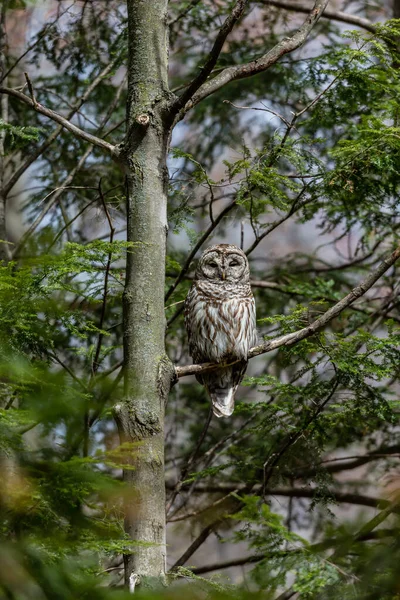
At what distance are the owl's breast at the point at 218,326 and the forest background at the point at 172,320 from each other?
207mm

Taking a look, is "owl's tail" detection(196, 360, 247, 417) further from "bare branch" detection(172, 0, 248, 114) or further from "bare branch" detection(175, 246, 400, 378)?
"bare branch" detection(172, 0, 248, 114)

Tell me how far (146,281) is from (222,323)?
6.83 feet

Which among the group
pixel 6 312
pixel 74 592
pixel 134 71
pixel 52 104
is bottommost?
pixel 74 592

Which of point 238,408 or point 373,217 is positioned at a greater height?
point 373,217

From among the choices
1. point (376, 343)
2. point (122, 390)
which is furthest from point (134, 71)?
point (122, 390)

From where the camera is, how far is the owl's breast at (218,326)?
17.7 ft

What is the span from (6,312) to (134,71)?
1.46m

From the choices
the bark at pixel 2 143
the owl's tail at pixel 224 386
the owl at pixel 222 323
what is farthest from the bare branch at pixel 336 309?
the bark at pixel 2 143

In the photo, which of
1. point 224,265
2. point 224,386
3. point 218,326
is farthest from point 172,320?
point 224,265

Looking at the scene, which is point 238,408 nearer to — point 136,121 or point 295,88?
point 136,121

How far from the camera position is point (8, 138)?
6.21 m

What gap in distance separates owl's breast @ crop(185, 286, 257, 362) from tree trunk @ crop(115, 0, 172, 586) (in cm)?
192

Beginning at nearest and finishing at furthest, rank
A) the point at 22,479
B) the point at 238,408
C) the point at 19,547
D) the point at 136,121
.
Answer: the point at 19,547, the point at 22,479, the point at 136,121, the point at 238,408

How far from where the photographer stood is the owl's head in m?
5.69
